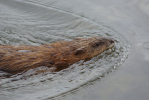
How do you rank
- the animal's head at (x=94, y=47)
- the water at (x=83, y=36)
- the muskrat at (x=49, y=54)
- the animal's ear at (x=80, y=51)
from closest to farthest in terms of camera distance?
1. the water at (x=83, y=36)
2. the muskrat at (x=49, y=54)
3. the animal's ear at (x=80, y=51)
4. the animal's head at (x=94, y=47)

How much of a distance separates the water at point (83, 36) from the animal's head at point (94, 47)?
16cm

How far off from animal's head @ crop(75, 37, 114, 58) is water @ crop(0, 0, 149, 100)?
0.16 m

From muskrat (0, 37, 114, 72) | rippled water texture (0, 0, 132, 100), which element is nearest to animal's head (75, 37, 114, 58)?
muskrat (0, 37, 114, 72)

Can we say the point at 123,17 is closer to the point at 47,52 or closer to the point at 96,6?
the point at 96,6

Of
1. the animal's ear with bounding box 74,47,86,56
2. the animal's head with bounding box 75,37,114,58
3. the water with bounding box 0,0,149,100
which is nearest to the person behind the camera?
the water with bounding box 0,0,149,100

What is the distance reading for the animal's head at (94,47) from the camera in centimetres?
535

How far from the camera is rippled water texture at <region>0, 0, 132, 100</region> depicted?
434 centimetres

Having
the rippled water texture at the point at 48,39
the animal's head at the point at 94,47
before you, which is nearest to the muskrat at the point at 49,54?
the animal's head at the point at 94,47

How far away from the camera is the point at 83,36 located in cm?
660

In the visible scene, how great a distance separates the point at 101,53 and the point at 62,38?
1.36 metres

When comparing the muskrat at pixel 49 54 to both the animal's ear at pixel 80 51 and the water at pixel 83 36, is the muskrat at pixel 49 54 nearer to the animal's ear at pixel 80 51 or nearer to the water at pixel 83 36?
the animal's ear at pixel 80 51

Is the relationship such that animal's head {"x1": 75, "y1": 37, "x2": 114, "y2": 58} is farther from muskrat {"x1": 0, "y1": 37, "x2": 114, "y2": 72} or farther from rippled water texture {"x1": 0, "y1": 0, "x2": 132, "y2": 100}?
rippled water texture {"x1": 0, "y1": 0, "x2": 132, "y2": 100}

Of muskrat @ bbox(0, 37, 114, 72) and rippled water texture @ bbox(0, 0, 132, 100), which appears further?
muskrat @ bbox(0, 37, 114, 72)

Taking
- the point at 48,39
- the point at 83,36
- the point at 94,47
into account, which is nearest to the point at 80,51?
the point at 94,47
